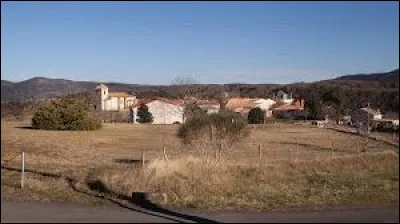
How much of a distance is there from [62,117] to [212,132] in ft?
137

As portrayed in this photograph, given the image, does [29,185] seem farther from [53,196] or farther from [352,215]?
[352,215]

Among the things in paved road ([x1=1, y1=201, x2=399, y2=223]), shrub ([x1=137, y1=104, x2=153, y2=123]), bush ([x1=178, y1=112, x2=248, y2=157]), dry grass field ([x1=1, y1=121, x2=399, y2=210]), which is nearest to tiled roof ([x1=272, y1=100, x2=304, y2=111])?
shrub ([x1=137, y1=104, x2=153, y2=123])

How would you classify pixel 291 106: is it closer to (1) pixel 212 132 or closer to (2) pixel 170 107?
(2) pixel 170 107

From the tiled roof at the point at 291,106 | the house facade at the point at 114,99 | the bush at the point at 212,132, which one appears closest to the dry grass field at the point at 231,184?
the bush at the point at 212,132

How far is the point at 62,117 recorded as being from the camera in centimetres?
6556

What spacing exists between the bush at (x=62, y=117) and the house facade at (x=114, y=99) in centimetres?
5332

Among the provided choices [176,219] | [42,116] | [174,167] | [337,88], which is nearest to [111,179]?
[174,167]

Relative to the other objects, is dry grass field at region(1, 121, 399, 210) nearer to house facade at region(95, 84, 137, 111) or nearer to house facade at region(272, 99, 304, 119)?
house facade at region(272, 99, 304, 119)

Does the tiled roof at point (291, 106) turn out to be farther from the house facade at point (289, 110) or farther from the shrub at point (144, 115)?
the shrub at point (144, 115)

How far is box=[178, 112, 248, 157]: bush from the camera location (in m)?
27.0

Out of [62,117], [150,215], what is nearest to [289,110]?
[62,117]

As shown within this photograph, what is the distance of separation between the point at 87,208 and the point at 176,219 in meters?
2.12

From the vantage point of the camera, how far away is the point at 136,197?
575 inches

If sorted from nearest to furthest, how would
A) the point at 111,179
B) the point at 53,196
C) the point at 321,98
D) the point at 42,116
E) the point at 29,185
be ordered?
the point at 53,196
the point at 29,185
the point at 111,179
the point at 42,116
the point at 321,98
